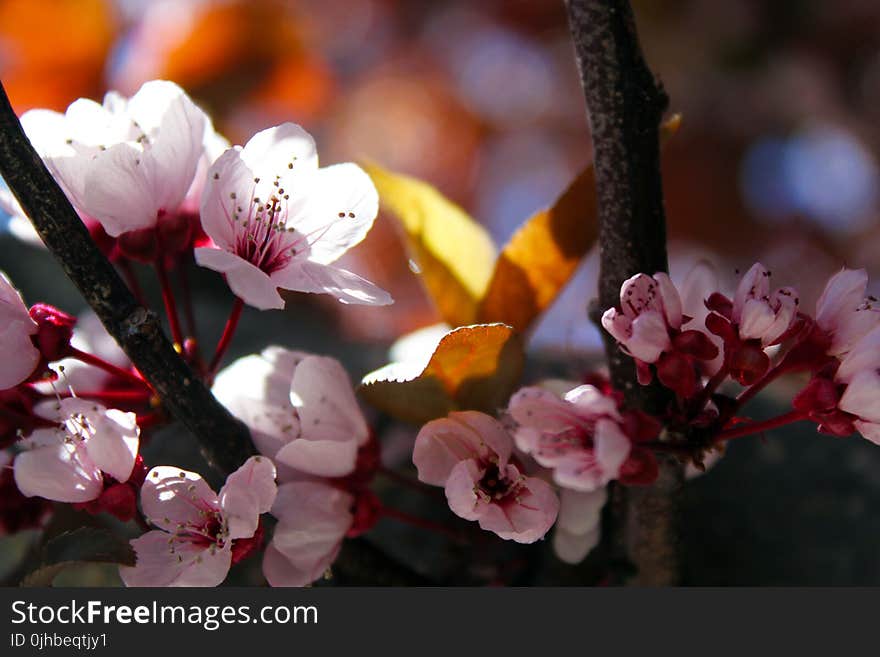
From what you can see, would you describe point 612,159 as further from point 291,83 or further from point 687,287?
point 291,83

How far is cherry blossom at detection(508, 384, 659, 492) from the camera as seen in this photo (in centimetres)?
42

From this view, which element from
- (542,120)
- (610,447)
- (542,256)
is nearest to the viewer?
(610,447)

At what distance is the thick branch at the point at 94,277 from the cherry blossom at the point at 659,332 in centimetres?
22

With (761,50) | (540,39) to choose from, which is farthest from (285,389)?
(540,39)

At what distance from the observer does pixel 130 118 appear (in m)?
0.55

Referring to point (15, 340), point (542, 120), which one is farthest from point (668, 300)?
point (542, 120)

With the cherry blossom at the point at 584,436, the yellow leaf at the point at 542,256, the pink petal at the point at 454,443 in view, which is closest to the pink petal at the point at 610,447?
the cherry blossom at the point at 584,436

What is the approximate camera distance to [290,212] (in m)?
0.55

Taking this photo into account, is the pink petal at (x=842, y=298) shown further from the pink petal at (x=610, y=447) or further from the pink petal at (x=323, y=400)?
the pink petal at (x=323, y=400)

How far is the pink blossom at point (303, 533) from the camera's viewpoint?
539 mm

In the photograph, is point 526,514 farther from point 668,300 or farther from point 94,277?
point 94,277

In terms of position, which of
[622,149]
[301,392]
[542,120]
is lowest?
[542,120]

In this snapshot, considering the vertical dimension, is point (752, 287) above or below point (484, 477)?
above

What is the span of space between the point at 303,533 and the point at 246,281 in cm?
15
